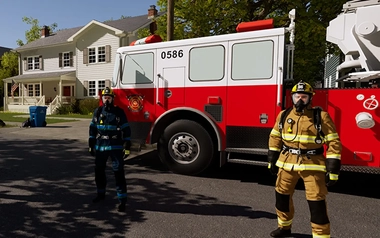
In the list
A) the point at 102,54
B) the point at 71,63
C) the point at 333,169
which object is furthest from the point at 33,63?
the point at 333,169

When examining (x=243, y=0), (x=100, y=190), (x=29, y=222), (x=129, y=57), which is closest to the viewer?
(x=29, y=222)

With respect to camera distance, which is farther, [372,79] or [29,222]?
[372,79]

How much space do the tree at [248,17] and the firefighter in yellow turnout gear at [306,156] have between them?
7825 mm

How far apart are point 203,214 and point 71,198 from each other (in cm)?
208

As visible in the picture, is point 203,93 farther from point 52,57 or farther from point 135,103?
point 52,57

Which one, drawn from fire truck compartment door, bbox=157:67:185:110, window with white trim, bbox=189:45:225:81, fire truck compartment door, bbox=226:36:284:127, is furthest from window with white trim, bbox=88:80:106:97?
fire truck compartment door, bbox=226:36:284:127

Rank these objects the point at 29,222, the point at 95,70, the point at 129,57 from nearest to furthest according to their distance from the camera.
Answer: the point at 29,222 < the point at 129,57 < the point at 95,70

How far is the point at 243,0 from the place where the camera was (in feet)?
36.0

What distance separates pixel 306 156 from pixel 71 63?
27192 mm

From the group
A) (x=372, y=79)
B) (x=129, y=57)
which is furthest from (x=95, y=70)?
(x=372, y=79)

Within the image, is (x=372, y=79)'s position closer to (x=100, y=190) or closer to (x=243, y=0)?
(x=100, y=190)

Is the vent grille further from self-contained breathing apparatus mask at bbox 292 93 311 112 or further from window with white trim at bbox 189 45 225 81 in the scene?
self-contained breathing apparatus mask at bbox 292 93 311 112

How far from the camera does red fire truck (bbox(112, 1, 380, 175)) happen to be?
14.4ft

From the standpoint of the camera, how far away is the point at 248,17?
457 inches
